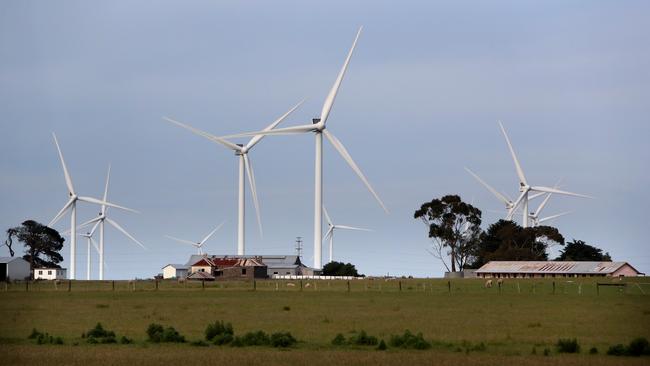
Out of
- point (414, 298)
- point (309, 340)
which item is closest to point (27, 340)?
point (309, 340)

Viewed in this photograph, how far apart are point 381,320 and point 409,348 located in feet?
58.7

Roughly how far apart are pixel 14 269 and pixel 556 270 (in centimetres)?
8044

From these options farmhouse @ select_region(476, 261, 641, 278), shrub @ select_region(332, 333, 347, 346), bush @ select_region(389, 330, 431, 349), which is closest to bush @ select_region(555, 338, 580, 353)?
bush @ select_region(389, 330, 431, 349)

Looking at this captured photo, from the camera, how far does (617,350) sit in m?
45.9

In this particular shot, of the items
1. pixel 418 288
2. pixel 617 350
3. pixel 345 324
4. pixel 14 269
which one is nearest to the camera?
pixel 617 350

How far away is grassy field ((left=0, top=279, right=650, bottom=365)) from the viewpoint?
44.4 metres

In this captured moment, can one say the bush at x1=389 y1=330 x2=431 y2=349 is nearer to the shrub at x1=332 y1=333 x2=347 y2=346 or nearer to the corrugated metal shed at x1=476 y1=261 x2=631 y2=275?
the shrub at x1=332 y1=333 x2=347 y2=346

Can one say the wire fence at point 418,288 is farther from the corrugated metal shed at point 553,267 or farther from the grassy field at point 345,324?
the corrugated metal shed at point 553,267

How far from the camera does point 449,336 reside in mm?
54094

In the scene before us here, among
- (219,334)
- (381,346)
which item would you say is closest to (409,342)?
(381,346)

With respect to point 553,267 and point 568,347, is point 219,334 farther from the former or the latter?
point 553,267

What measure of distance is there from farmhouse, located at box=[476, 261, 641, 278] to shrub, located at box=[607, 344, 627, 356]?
136 m

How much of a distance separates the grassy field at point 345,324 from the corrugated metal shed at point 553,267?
266ft

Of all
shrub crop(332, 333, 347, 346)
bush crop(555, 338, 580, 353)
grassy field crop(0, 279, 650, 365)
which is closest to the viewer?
grassy field crop(0, 279, 650, 365)
